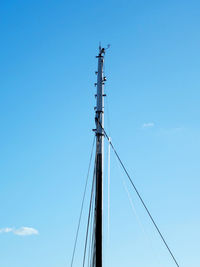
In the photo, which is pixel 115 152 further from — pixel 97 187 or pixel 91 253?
pixel 91 253

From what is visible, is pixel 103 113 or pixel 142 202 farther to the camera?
pixel 103 113

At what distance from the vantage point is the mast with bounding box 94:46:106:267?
1000 inches

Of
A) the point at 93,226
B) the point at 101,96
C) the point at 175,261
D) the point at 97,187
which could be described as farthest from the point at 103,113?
the point at 175,261

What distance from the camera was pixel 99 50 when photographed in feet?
109

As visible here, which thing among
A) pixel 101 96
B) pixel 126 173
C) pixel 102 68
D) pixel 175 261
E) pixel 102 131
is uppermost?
pixel 102 68

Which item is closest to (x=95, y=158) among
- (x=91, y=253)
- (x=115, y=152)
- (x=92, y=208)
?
(x=115, y=152)

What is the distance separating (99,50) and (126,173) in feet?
36.2

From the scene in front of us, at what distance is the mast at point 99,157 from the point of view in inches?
1000

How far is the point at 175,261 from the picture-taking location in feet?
87.9

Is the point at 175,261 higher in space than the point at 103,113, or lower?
lower

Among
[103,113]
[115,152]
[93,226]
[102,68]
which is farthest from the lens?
[102,68]

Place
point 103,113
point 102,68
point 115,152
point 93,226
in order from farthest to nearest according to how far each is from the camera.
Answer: point 102,68 → point 103,113 → point 115,152 → point 93,226

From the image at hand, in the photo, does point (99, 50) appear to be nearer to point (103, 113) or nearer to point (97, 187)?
point (103, 113)

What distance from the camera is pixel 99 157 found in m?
28.7
